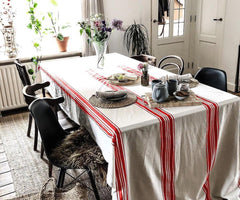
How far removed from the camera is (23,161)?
2.75 m

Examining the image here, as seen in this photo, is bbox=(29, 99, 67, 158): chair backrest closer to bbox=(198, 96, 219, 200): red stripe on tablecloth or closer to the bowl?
the bowl

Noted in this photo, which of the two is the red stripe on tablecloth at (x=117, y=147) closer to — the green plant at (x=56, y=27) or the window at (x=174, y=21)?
the green plant at (x=56, y=27)

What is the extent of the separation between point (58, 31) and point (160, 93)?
105 inches

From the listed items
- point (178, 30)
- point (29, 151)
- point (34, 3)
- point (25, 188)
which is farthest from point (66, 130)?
Answer: point (178, 30)

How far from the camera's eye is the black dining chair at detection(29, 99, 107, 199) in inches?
73.7

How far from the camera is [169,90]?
1952 millimetres

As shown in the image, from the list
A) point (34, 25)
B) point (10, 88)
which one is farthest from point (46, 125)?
point (34, 25)

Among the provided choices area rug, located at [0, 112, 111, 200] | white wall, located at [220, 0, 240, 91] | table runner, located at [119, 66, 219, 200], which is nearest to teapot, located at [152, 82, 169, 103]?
table runner, located at [119, 66, 219, 200]

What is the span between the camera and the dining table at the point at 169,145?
1646 mm

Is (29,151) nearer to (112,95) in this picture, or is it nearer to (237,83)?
(112,95)

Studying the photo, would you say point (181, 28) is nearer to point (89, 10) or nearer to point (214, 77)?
point (89, 10)

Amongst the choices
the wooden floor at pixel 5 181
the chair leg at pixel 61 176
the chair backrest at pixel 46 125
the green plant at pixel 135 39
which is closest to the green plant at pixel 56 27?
the green plant at pixel 135 39

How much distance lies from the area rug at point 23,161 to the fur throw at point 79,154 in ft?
1.51

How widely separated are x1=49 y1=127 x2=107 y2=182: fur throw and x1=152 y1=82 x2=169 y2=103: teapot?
54 cm
